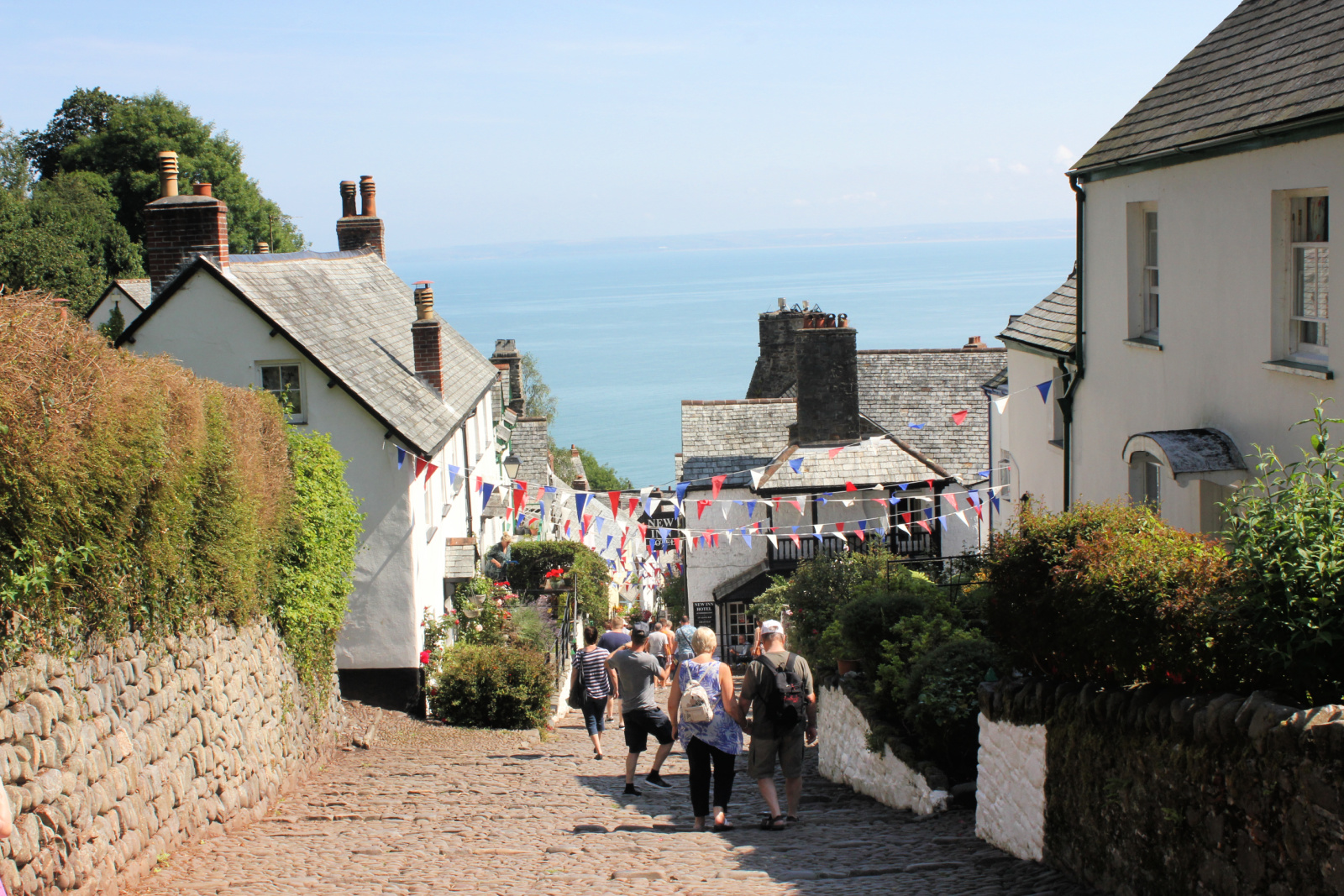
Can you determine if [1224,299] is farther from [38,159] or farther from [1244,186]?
[38,159]

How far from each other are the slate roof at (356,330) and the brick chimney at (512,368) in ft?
41.1

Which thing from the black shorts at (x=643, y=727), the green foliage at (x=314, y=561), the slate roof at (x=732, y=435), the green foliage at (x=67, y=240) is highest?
the green foliage at (x=67, y=240)

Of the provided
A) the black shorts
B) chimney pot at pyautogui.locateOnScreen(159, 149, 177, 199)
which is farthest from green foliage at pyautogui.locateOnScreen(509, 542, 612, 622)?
the black shorts

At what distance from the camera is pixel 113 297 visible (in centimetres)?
3978

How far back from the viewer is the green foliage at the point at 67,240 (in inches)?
1559

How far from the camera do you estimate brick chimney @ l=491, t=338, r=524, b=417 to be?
38531mm

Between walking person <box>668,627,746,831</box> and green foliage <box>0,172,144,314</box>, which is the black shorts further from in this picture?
green foliage <box>0,172,144,314</box>

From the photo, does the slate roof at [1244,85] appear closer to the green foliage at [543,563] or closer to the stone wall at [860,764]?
the stone wall at [860,764]

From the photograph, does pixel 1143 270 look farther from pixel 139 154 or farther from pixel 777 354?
pixel 139 154

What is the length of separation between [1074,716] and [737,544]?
2063cm

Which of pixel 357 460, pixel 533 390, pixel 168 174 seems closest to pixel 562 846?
pixel 357 460

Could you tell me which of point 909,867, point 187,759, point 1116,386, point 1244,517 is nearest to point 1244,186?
point 1116,386

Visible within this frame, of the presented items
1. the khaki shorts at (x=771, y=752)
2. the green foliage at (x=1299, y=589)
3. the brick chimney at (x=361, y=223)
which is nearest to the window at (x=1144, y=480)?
the khaki shorts at (x=771, y=752)

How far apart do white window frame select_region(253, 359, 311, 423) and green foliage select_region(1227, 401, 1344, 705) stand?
49.1 feet
